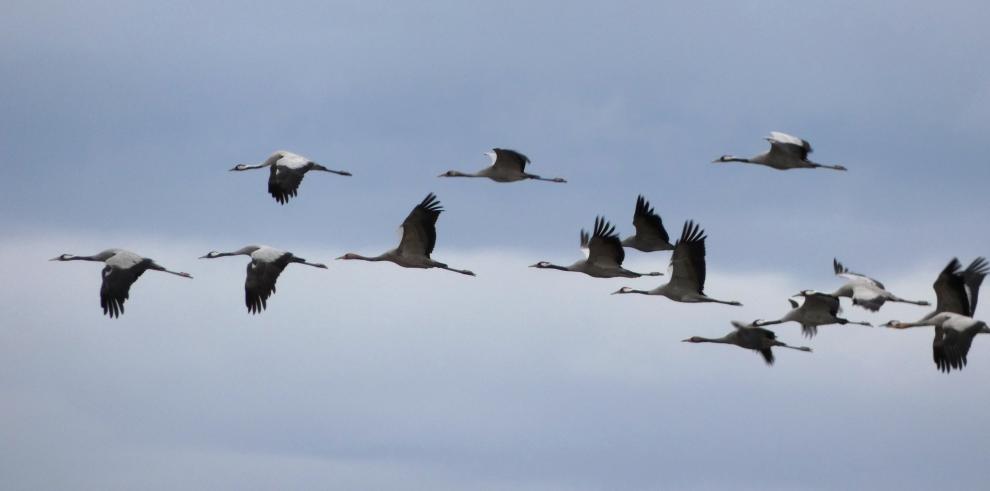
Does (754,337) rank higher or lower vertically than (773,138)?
lower

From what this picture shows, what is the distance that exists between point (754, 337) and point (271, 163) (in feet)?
31.2

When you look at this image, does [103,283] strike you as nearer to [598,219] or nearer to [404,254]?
[404,254]

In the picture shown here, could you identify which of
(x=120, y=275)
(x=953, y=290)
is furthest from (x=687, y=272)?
(x=120, y=275)

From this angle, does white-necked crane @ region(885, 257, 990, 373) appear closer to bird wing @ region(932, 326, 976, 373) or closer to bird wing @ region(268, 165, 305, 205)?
bird wing @ region(932, 326, 976, 373)

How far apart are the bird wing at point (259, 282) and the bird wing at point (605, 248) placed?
18.3ft

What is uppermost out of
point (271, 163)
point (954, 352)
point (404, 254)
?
point (271, 163)

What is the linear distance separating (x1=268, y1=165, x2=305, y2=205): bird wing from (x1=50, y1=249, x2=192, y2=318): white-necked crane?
2.45 m

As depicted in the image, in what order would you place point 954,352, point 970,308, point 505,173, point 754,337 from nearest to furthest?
point 954,352, point 970,308, point 754,337, point 505,173

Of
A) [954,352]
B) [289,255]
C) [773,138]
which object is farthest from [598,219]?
[954,352]

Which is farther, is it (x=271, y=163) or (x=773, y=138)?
(x=271, y=163)

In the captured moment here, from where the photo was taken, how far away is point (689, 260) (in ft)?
99.1

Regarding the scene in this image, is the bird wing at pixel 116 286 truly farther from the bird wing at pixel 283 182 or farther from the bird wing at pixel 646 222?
the bird wing at pixel 646 222

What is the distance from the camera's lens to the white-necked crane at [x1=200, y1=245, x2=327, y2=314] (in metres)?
30.0

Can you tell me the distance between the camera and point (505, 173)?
111ft
